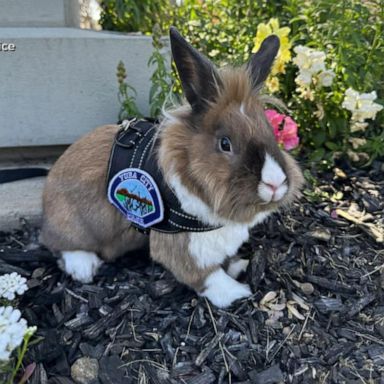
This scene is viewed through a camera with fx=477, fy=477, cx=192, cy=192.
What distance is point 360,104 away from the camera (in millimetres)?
3059

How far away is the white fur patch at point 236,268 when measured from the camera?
8.58 feet

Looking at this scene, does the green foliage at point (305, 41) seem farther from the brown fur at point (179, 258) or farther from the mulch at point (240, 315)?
the brown fur at point (179, 258)

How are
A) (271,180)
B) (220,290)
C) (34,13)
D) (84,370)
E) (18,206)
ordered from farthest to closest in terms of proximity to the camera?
(34,13)
(18,206)
(220,290)
(84,370)
(271,180)

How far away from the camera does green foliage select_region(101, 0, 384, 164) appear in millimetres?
3203

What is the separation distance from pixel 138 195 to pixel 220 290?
63cm

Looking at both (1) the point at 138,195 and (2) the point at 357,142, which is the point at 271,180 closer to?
(1) the point at 138,195

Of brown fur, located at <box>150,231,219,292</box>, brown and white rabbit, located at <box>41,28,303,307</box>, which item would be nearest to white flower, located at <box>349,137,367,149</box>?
brown and white rabbit, located at <box>41,28,303,307</box>

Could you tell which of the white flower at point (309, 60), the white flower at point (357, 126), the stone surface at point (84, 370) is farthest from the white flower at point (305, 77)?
the stone surface at point (84, 370)

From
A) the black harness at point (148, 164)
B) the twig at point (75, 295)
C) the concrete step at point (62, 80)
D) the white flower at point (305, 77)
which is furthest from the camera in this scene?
the concrete step at point (62, 80)

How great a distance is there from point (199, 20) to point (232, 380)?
272 cm

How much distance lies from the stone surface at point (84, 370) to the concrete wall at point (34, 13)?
252cm

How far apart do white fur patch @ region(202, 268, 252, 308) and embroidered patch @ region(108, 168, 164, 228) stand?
412 millimetres

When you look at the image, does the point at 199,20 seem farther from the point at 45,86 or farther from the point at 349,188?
the point at 349,188

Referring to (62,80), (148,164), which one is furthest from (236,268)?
(62,80)
